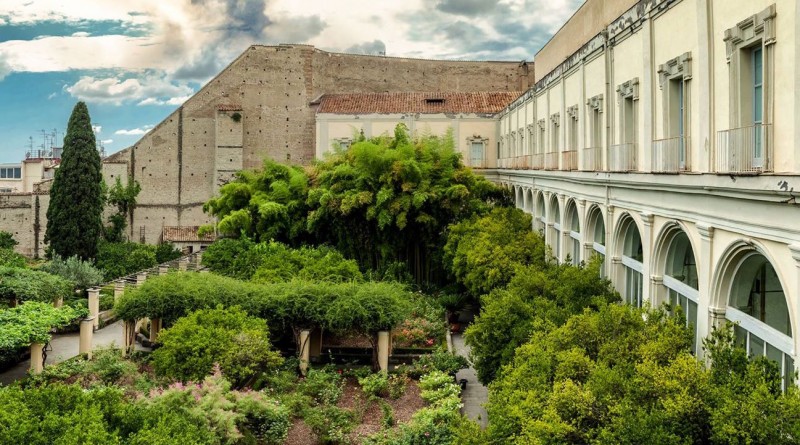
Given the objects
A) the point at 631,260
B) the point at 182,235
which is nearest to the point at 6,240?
the point at 182,235

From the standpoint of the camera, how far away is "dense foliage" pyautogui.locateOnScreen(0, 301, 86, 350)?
52.9 ft

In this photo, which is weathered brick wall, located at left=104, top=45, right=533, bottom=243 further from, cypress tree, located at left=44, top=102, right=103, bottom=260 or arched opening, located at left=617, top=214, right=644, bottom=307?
arched opening, located at left=617, top=214, right=644, bottom=307

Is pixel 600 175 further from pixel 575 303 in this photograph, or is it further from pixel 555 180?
pixel 555 180

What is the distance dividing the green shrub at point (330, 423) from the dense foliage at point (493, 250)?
5.65m

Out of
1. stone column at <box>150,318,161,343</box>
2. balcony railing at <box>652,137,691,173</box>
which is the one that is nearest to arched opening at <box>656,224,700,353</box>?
balcony railing at <box>652,137,691,173</box>

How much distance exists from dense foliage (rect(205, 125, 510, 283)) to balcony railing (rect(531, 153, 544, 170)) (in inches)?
134

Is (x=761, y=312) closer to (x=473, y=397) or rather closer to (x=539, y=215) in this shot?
(x=473, y=397)

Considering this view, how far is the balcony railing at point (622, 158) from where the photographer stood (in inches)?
539

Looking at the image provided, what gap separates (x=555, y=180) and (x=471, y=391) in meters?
6.84

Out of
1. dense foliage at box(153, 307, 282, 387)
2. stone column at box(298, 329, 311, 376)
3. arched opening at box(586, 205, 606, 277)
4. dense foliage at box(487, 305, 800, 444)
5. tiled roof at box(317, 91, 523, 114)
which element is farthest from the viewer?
tiled roof at box(317, 91, 523, 114)

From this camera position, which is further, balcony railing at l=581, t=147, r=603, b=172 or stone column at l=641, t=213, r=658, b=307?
balcony railing at l=581, t=147, r=603, b=172

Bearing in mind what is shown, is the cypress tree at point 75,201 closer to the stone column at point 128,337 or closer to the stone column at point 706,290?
the stone column at point 128,337

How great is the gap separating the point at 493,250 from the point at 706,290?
1022 centimetres

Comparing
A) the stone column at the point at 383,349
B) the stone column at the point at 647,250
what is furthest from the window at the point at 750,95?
the stone column at the point at 383,349
